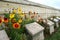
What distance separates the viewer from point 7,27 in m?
3.21

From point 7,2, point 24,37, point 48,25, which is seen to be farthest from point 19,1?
point 24,37

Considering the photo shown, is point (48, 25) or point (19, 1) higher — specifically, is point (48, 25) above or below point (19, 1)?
below

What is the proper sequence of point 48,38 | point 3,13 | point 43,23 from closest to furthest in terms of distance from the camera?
point 3,13 → point 48,38 → point 43,23

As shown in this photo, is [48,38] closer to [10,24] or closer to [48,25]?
[48,25]

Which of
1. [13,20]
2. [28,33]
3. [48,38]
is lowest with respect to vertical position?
[48,38]

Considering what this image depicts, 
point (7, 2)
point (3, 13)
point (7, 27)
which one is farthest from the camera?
point (7, 2)

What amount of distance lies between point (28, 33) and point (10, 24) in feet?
1.19

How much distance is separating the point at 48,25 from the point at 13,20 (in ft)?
5.02

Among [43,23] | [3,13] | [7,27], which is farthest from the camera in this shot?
[43,23]

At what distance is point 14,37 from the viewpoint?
2990 millimetres

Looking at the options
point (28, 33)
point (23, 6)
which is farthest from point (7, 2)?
point (28, 33)

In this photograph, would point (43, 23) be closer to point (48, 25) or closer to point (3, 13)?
point (48, 25)

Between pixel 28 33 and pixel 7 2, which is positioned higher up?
pixel 7 2

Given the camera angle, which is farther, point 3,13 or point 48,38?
point 48,38
